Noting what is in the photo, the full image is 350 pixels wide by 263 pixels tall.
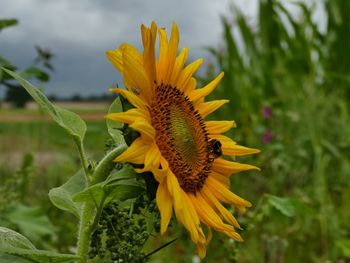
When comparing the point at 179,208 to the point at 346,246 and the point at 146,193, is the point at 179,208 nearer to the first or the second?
the point at 146,193

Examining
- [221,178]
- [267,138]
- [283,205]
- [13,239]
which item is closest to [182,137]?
[221,178]

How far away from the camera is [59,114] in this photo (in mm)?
1014

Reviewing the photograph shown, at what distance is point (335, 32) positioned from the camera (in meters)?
6.13

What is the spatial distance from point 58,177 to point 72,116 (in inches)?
110

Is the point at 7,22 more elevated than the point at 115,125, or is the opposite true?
the point at 7,22

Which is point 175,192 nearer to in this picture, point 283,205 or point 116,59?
point 116,59

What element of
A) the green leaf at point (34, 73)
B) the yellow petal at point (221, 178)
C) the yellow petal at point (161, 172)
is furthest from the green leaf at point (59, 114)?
the green leaf at point (34, 73)

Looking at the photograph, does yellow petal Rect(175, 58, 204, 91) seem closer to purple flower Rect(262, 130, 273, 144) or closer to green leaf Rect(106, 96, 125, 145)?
green leaf Rect(106, 96, 125, 145)

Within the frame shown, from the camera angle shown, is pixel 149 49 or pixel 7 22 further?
pixel 7 22

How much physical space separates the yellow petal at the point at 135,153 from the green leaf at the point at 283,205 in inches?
23.5

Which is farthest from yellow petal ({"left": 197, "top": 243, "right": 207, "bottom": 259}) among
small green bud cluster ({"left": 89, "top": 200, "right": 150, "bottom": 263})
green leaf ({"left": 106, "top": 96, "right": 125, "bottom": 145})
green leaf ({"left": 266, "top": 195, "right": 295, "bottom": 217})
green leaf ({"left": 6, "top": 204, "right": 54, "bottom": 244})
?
green leaf ({"left": 6, "top": 204, "right": 54, "bottom": 244})

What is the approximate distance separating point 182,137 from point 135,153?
0.58 feet

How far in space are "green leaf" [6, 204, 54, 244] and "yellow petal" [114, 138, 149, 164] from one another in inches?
44.1

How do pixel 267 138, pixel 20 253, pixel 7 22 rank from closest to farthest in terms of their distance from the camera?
pixel 20 253 < pixel 7 22 < pixel 267 138
